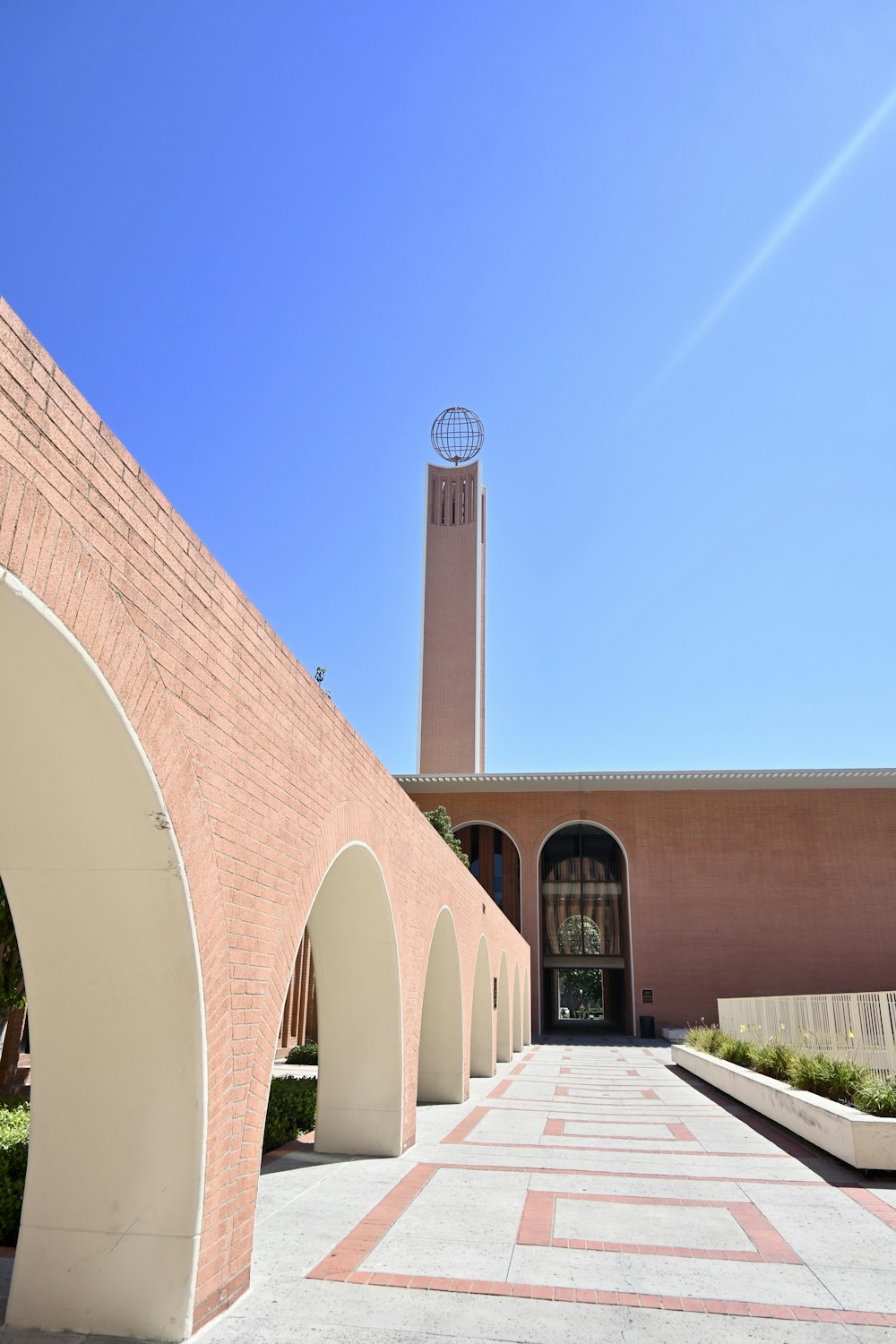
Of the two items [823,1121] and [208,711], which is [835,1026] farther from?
[208,711]

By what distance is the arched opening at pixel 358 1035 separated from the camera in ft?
26.0

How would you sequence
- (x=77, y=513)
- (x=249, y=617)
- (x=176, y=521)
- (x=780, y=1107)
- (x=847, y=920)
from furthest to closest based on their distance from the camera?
(x=847, y=920)
(x=780, y=1107)
(x=249, y=617)
(x=176, y=521)
(x=77, y=513)

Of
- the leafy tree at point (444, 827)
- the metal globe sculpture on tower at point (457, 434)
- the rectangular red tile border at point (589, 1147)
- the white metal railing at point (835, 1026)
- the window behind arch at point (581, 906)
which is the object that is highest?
the metal globe sculpture on tower at point (457, 434)

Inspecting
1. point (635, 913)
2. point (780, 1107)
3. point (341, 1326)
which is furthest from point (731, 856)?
point (341, 1326)

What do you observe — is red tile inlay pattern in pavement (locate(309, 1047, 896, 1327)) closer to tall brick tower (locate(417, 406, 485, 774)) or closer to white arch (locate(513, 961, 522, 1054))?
white arch (locate(513, 961, 522, 1054))

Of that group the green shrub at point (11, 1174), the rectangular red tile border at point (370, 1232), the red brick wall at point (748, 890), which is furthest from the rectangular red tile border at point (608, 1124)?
the red brick wall at point (748, 890)

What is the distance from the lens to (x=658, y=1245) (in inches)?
217

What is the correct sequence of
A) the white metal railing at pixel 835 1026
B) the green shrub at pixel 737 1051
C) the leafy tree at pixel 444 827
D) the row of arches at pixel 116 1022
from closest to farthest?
the row of arches at pixel 116 1022
the white metal railing at pixel 835 1026
the green shrub at pixel 737 1051
the leafy tree at pixel 444 827

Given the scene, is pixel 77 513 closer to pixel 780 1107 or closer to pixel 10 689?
pixel 10 689

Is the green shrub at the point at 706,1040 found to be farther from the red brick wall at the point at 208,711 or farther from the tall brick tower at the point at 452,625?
the tall brick tower at the point at 452,625

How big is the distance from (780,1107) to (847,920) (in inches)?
854

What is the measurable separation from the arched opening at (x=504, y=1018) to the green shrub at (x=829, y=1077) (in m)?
9.07

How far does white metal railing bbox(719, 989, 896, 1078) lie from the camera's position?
36.2 feet

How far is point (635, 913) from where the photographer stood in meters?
30.5
